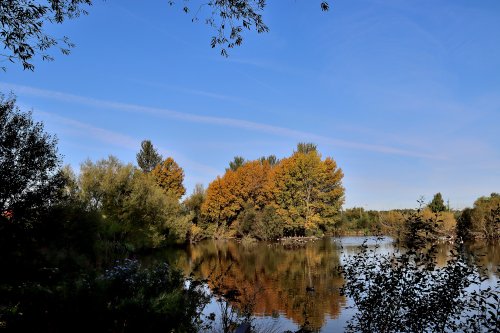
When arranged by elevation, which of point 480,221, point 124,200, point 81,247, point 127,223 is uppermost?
point 124,200

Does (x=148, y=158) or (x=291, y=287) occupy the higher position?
(x=148, y=158)

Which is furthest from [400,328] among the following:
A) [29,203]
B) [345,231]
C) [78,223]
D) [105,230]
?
[345,231]

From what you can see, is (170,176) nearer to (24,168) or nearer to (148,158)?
(148,158)

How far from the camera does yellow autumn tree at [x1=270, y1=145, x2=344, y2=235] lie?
176 feet

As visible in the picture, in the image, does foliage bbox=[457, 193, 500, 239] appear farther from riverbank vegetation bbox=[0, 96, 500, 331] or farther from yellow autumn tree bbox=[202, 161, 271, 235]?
yellow autumn tree bbox=[202, 161, 271, 235]

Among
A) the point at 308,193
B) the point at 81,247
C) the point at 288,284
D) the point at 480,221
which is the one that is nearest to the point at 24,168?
the point at 81,247

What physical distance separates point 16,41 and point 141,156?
68.0 metres

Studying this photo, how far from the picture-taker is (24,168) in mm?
21156

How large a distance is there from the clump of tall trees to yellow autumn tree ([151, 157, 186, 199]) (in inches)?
345

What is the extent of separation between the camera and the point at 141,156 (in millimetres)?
72750

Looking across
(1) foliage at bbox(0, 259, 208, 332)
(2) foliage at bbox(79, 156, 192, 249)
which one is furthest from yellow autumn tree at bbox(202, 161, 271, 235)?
(1) foliage at bbox(0, 259, 208, 332)

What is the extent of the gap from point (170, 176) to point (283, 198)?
22.8 m

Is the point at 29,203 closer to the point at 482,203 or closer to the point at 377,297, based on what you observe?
the point at 377,297

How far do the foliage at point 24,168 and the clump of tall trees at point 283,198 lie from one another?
3500 centimetres
